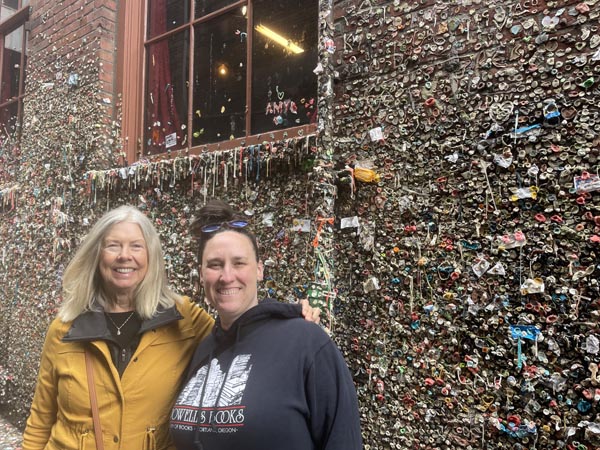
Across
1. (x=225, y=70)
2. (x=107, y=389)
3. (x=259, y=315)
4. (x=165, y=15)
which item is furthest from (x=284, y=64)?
(x=107, y=389)

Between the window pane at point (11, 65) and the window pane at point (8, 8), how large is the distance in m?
0.27

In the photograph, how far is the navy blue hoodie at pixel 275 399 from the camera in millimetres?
1213

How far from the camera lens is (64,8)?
4055mm

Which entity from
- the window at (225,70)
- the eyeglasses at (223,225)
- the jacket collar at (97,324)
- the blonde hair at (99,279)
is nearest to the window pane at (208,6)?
the window at (225,70)

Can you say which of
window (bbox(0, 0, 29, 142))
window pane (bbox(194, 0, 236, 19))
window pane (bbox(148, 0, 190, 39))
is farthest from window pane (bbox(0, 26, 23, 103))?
window pane (bbox(194, 0, 236, 19))

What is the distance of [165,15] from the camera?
140 inches

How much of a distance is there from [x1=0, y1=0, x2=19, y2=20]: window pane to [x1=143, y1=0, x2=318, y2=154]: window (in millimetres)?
2760

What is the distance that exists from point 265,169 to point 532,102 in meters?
1.43

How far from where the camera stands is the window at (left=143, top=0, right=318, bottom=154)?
2.69m

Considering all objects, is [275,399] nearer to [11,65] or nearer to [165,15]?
[165,15]

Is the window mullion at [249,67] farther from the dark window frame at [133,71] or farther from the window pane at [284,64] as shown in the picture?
the dark window frame at [133,71]

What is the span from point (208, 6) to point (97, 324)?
254cm

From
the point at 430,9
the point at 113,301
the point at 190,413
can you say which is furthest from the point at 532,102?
the point at 113,301

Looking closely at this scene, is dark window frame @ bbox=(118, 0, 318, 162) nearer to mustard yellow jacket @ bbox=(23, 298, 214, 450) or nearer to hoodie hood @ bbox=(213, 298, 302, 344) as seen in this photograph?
mustard yellow jacket @ bbox=(23, 298, 214, 450)
